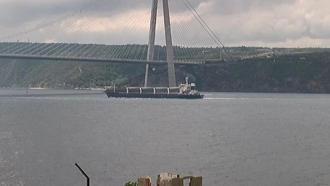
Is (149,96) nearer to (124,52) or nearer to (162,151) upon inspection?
(124,52)

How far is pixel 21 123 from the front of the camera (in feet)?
192

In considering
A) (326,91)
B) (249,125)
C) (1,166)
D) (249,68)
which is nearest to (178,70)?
(249,68)

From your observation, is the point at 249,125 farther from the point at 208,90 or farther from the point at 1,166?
the point at 208,90

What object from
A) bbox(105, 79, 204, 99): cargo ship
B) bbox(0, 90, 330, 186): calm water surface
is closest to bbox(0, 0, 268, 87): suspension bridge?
bbox(105, 79, 204, 99): cargo ship

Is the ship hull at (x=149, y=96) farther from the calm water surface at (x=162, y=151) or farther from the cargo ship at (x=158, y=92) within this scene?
the calm water surface at (x=162, y=151)

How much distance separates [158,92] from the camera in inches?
5177

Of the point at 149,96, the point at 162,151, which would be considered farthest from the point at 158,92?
the point at 162,151

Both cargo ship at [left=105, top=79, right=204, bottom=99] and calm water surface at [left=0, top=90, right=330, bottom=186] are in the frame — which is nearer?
calm water surface at [left=0, top=90, right=330, bottom=186]

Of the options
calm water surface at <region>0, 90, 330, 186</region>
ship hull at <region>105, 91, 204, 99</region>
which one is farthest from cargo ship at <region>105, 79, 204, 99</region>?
calm water surface at <region>0, 90, 330, 186</region>

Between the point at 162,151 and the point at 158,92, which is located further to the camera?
the point at 158,92

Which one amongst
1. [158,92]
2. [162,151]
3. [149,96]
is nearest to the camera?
[162,151]

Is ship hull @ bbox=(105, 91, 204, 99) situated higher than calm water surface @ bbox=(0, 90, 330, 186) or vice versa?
ship hull @ bbox=(105, 91, 204, 99)

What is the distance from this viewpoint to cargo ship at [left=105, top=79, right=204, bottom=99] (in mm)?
123562

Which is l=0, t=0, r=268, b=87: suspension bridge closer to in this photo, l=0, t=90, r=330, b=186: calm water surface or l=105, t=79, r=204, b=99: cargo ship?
l=105, t=79, r=204, b=99: cargo ship
